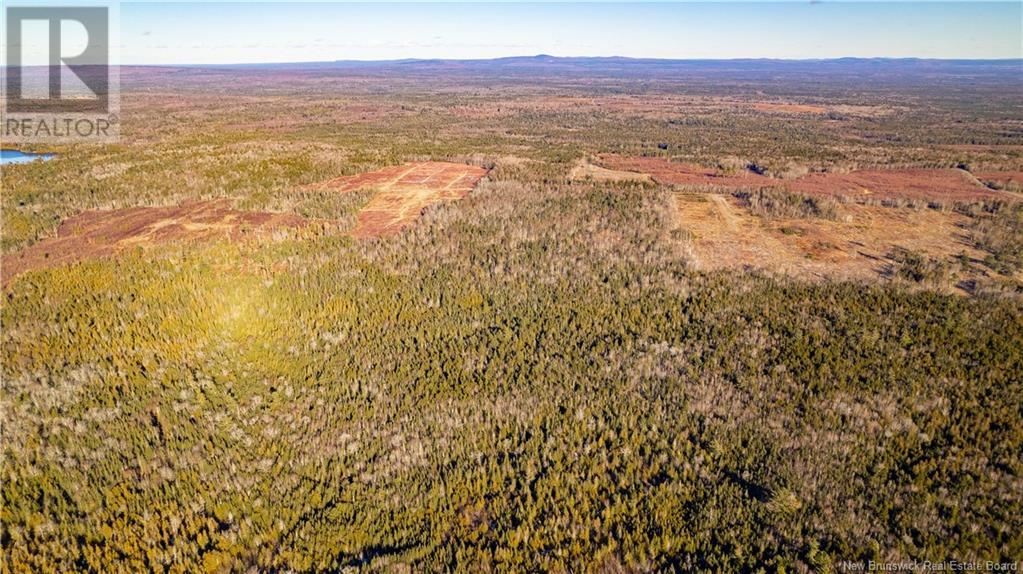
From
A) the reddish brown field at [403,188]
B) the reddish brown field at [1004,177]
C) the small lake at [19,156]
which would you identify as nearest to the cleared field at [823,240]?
the reddish brown field at [1004,177]

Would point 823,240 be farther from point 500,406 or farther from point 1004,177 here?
point 1004,177

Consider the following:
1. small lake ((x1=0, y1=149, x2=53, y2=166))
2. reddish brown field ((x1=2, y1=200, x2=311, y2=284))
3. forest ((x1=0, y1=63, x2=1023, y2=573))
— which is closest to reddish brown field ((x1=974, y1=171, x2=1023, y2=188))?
forest ((x1=0, y1=63, x2=1023, y2=573))

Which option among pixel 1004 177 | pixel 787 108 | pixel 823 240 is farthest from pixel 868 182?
pixel 787 108

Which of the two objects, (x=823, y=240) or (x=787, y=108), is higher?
(x=787, y=108)

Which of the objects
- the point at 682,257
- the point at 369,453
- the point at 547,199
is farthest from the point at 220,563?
the point at 547,199

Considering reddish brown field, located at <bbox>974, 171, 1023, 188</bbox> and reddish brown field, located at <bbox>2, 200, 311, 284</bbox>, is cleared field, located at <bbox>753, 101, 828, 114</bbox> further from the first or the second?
reddish brown field, located at <bbox>2, 200, 311, 284</bbox>

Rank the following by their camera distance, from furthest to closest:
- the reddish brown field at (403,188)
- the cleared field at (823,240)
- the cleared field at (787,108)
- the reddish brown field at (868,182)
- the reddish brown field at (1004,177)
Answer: the cleared field at (787,108) → the reddish brown field at (1004,177) → the reddish brown field at (868,182) → the reddish brown field at (403,188) → the cleared field at (823,240)

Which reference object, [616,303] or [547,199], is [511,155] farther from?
[616,303]

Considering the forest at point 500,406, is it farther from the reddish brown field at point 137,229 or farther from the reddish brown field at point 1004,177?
the reddish brown field at point 1004,177
